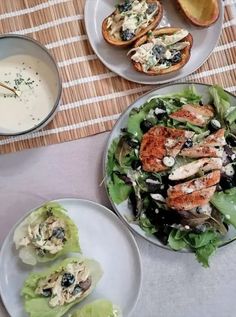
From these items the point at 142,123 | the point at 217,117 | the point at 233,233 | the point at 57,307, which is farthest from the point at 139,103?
the point at 57,307

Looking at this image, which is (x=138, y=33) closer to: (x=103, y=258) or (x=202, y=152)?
(x=202, y=152)

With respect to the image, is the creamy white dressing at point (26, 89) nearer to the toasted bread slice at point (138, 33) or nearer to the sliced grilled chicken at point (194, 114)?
the toasted bread slice at point (138, 33)

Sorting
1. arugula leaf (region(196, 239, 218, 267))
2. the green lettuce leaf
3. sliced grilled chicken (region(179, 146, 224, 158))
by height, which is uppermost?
sliced grilled chicken (region(179, 146, 224, 158))

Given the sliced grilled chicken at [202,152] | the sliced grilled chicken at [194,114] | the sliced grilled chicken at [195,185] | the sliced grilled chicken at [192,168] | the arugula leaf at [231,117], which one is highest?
the sliced grilled chicken at [194,114]

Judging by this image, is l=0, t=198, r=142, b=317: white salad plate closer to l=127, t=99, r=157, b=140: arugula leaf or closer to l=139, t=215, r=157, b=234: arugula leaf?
l=139, t=215, r=157, b=234: arugula leaf

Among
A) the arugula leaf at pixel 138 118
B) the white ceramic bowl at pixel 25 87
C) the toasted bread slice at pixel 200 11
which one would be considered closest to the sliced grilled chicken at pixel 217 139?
the arugula leaf at pixel 138 118

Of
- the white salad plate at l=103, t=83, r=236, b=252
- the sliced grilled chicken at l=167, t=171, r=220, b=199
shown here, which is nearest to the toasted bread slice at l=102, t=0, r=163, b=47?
the white salad plate at l=103, t=83, r=236, b=252
